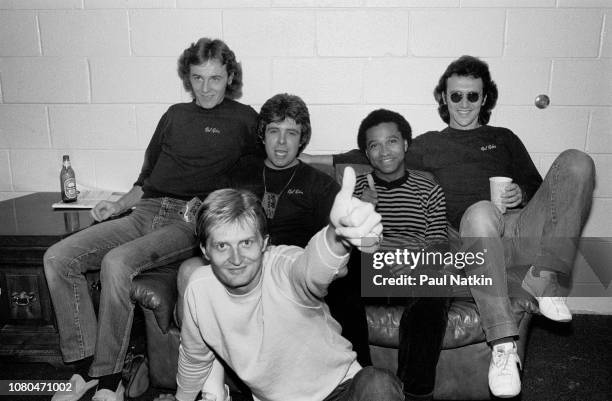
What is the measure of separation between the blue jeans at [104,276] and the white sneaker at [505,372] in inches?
52.8

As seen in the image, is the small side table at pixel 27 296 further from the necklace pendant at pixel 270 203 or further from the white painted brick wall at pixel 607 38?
the white painted brick wall at pixel 607 38

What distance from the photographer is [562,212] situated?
201cm

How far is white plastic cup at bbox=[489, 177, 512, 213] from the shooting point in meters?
2.20

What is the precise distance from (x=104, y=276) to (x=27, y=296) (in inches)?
22.3

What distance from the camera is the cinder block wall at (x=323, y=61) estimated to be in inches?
110

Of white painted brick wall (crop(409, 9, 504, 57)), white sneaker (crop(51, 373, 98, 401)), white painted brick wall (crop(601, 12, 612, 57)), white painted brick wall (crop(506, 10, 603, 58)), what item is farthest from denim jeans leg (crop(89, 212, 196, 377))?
white painted brick wall (crop(601, 12, 612, 57))

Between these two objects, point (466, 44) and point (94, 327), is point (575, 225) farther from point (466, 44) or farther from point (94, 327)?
point (94, 327)

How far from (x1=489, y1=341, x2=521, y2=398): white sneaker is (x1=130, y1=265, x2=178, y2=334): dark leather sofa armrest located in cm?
122

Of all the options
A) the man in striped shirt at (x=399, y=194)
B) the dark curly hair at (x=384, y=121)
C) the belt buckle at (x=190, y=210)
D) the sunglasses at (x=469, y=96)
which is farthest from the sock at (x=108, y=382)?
the sunglasses at (x=469, y=96)

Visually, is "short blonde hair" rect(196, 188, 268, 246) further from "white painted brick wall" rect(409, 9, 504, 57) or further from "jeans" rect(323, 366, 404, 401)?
"white painted brick wall" rect(409, 9, 504, 57)

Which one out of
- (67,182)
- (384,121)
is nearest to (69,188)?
(67,182)

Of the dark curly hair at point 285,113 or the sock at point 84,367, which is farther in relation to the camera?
the dark curly hair at point 285,113

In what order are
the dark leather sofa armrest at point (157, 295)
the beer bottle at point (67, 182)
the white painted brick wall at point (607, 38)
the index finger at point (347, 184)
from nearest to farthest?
the index finger at point (347, 184)
the dark leather sofa armrest at point (157, 295)
the white painted brick wall at point (607, 38)
the beer bottle at point (67, 182)

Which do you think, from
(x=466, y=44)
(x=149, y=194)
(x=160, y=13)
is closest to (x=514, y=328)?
(x=466, y=44)
